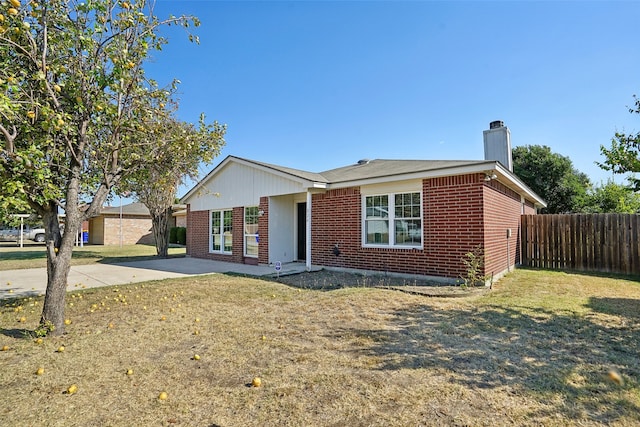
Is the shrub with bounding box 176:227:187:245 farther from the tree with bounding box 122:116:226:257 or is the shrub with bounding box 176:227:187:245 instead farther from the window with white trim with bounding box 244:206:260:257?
the tree with bounding box 122:116:226:257

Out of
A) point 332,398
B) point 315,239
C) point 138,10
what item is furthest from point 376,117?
point 332,398

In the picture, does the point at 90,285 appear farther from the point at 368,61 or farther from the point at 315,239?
the point at 368,61

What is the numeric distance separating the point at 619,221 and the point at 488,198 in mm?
6023

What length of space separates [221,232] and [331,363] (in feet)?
39.0

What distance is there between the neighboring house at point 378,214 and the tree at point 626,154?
6.28ft

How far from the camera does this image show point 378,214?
29.9ft

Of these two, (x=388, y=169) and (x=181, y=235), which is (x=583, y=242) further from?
(x=181, y=235)

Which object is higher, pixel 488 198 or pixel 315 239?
pixel 488 198

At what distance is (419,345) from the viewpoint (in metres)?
3.86

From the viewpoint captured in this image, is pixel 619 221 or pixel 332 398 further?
pixel 619 221

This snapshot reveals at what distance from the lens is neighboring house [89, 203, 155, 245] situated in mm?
27484

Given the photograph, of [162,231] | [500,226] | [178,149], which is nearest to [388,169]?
[500,226]

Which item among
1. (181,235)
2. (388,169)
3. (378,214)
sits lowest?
(181,235)

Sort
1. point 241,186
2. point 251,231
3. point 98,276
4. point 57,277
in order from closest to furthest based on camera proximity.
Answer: point 57,277
point 98,276
point 251,231
point 241,186
